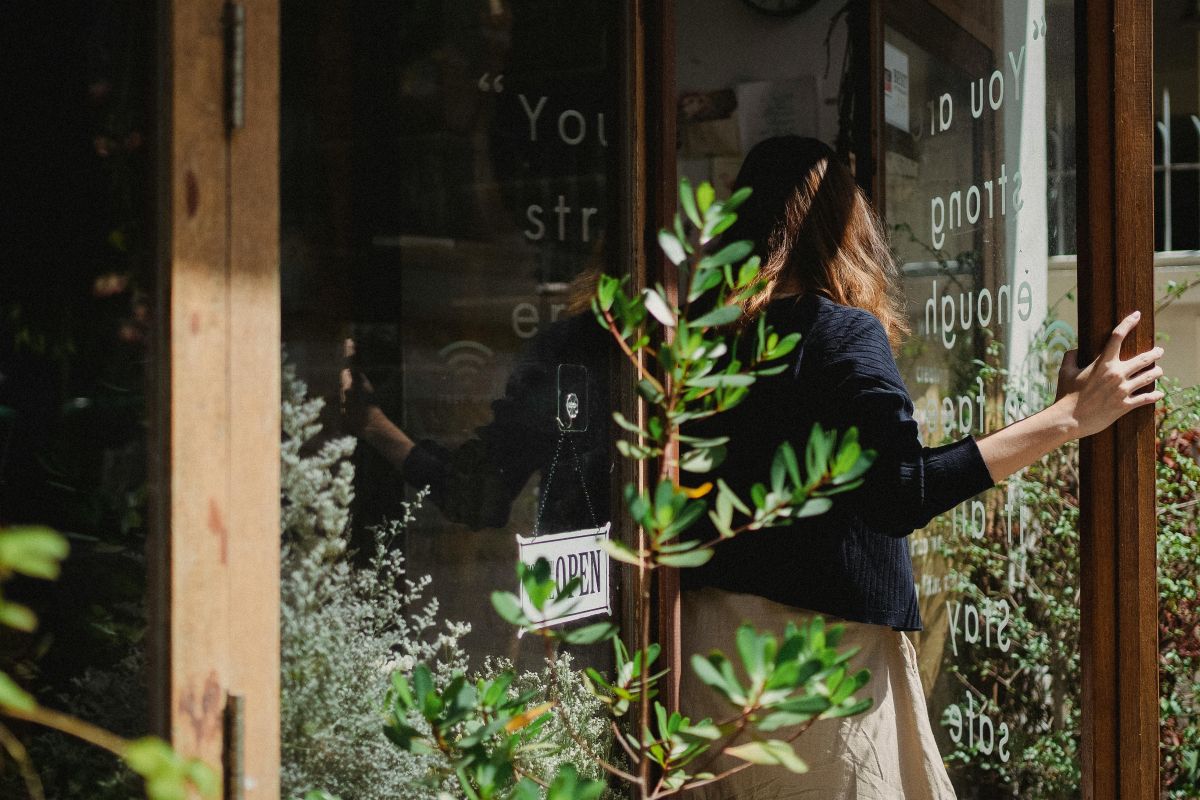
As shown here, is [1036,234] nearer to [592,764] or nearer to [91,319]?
[592,764]

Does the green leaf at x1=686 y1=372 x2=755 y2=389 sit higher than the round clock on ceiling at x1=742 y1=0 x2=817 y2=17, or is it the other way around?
the round clock on ceiling at x1=742 y1=0 x2=817 y2=17

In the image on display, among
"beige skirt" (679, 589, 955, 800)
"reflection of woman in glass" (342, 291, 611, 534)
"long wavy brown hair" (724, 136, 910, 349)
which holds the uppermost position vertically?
"long wavy brown hair" (724, 136, 910, 349)

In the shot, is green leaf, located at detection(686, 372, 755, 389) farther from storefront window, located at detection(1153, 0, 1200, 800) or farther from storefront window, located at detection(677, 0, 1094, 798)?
storefront window, located at detection(1153, 0, 1200, 800)

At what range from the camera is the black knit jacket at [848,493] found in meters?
1.67

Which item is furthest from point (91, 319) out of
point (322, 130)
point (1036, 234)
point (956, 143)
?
point (956, 143)

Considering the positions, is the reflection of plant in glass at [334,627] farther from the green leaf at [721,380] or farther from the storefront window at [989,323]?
the storefront window at [989,323]

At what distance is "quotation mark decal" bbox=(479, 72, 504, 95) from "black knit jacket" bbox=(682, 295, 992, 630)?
563 millimetres

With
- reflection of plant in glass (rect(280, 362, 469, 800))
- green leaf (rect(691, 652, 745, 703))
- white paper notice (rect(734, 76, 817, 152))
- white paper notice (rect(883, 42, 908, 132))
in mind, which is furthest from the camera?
white paper notice (rect(734, 76, 817, 152))

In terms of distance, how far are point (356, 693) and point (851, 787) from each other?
2.68 feet

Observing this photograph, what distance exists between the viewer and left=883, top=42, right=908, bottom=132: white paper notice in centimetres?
294

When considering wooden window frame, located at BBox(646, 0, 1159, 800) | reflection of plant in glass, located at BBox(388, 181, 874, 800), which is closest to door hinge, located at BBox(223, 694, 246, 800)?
reflection of plant in glass, located at BBox(388, 181, 874, 800)

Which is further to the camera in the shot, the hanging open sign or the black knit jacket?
the hanging open sign

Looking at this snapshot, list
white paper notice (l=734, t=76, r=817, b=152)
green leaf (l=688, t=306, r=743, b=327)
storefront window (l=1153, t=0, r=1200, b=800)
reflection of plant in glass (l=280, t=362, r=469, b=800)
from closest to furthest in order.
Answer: green leaf (l=688, t=306, r=743, b=327) < reflection of plant in glass (l=280, t=362, r=469, b=800) < storefront window (l=1153, t=0, r=1200, b=800) < white paper notice (l=734, t=76, r=817, b=152)

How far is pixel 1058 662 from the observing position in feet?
7.33
